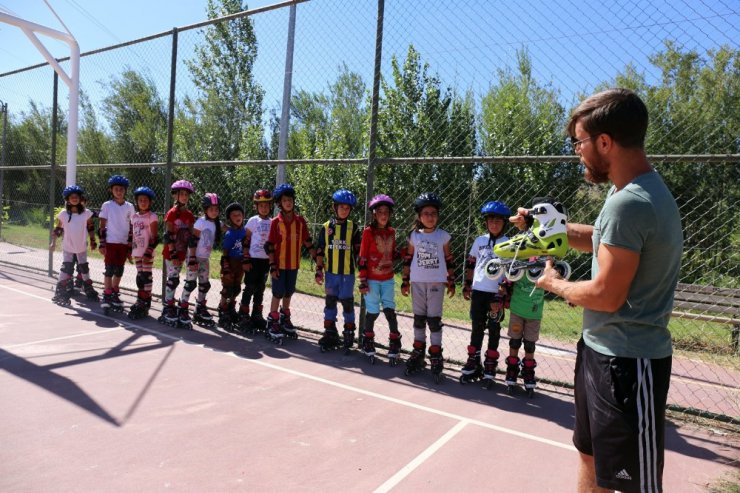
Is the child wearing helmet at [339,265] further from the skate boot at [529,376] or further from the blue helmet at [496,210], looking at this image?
the skate boot at [529,376]

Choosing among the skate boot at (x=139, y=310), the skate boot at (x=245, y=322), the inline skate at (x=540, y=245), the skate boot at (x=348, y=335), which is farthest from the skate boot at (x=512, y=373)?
the skate boot at (x=139, y=310)

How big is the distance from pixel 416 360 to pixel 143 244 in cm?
472

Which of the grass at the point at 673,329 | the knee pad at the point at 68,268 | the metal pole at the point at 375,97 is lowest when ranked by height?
the grass at the point at 673,329

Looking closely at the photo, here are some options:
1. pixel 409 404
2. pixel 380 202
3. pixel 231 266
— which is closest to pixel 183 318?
pixel 231 266

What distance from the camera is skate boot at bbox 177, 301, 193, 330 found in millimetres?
7234

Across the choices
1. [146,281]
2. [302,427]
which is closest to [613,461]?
[302,427]

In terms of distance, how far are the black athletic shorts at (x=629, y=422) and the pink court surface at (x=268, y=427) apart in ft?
4.51

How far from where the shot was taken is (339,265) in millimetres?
6352

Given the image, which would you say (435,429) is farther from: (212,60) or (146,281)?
(212,60)

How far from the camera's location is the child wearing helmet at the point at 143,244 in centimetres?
772

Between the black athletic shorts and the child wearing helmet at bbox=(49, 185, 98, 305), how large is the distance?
845 cm

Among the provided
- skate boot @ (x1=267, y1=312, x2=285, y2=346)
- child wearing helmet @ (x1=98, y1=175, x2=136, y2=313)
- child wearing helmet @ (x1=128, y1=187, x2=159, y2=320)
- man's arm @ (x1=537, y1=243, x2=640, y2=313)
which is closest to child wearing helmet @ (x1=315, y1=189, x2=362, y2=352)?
skate boot @ (x1=267, y1=312, x2=285, y2=346)

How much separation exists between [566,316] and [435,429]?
7451 millimetres

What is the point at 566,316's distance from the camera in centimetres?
1068
